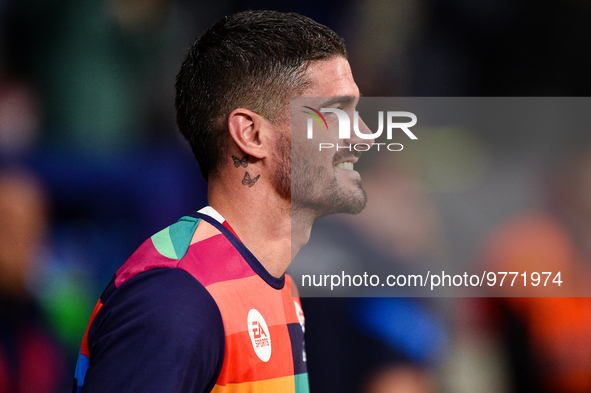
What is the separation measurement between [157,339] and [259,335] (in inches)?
8.4

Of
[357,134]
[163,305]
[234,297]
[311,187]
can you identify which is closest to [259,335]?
[234,297]

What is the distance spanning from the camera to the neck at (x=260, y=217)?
2.84 ft

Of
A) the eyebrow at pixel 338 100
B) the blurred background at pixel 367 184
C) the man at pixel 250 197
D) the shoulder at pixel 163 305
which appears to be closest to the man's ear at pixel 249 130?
the man at pixel 250 197

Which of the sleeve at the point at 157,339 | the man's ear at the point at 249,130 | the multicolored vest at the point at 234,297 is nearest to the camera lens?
the sleeve at the point at 157,339

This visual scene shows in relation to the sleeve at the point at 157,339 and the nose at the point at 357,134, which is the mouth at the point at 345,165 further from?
the sleeve at the point at 157,339

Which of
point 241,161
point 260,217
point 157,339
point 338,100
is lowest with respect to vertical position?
point 157,339

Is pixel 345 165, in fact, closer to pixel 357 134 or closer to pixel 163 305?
pixel 357 134

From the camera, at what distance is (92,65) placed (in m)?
1.45

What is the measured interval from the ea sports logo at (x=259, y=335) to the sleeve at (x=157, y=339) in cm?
8

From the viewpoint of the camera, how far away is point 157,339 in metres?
0.61

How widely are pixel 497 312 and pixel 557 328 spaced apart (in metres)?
0.19

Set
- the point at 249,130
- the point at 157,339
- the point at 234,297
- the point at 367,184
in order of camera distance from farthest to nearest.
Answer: the point at 367,184
the point at 249,130
the point at 234,297
the point at 157,339

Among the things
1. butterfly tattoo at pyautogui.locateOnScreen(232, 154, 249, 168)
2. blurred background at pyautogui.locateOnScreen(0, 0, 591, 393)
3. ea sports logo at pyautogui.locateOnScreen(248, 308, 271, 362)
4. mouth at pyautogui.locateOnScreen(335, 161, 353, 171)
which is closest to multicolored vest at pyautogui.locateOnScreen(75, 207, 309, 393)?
ea sports logo at pyautogui.locateOnScreen(248, 308, 271, 362)

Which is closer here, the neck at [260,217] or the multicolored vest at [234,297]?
the multicolored vest at [234,297]
